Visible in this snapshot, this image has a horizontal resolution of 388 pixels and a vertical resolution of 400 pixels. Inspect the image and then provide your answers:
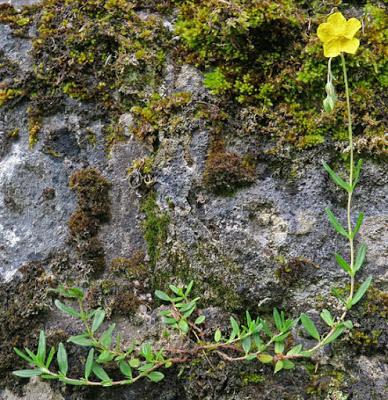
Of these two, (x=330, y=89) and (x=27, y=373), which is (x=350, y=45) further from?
(x=27, y=373)

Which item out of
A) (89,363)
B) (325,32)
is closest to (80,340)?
(89,363)

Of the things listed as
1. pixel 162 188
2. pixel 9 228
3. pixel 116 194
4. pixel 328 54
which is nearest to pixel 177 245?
pixel 162 188

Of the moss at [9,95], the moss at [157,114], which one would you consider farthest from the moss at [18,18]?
the moss at [157,114]

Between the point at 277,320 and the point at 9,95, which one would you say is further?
the point at 9,95

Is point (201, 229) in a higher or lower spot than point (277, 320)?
higher

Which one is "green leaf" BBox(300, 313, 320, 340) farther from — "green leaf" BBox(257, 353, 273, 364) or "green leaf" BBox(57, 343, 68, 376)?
"green leaf" BBox(57, 343, 68, 376)
